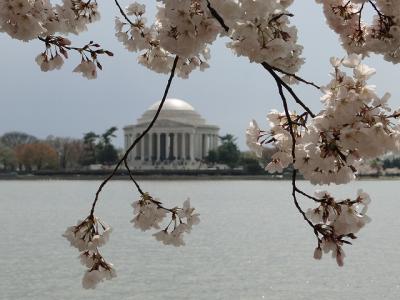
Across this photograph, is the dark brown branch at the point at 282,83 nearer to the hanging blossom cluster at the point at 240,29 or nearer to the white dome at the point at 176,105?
the hanging blossom cluster at the point at 240,29

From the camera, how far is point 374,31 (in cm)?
240

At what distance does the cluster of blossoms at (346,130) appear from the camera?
2.06 metres

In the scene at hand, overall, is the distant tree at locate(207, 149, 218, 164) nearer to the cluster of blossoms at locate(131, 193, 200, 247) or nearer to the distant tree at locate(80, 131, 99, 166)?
the distant tree at locate(80, 131, 99, 166)

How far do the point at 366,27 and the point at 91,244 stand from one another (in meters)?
1.20

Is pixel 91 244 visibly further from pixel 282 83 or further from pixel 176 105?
pixel 176 105

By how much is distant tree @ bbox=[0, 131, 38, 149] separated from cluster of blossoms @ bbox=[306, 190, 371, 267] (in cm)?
13530

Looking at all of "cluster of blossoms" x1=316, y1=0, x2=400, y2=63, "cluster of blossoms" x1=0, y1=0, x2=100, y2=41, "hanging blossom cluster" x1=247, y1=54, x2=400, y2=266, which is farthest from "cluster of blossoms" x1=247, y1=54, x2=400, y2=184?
"cluster of blossoms" x1=0, y1=0, x2=100, y2=41

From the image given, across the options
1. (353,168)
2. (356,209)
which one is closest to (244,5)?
(353,168)

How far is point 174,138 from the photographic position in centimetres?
11144

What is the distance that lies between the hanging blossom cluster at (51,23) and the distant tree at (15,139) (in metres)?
134

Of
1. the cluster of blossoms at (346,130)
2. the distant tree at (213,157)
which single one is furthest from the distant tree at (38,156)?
the cluster of blossoms at (346,130)

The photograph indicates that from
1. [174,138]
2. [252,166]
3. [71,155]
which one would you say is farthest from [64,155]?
Result: [252,166]

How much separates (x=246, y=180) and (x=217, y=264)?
79.6 metres

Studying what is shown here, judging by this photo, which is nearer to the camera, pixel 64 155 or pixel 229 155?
pixel 229 155
